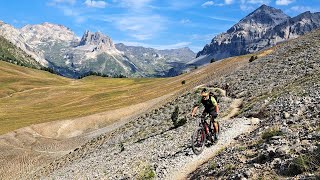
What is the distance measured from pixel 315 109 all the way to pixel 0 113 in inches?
4481

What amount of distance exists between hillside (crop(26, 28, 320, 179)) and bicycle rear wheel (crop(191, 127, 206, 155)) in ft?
2.22

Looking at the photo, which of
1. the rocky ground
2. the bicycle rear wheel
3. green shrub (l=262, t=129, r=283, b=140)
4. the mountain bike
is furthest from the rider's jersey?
green shrub (l=262, t=129, r=283, b=140)

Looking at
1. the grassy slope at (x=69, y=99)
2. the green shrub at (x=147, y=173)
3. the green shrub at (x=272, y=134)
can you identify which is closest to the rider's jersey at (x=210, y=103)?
the green shrub at (x=272, y=134)

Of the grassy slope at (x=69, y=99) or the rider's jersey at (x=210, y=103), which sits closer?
the rider's jersey at (x=210, y=103)

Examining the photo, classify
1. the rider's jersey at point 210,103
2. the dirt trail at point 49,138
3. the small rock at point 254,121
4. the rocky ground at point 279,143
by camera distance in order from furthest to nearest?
the dirt trail at point 49,138
the small rock at point 254,121
the rider's jersey at point 210,103
the rocky ground at point 279,143

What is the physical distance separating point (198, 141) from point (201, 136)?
19.2 inches

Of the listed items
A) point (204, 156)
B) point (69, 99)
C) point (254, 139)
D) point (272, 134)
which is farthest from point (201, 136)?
point (69, 99)

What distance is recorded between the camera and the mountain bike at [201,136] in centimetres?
2461

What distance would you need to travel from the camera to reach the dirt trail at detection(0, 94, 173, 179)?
5950 cm

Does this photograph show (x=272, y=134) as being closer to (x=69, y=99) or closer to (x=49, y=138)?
(x=49, y=138)

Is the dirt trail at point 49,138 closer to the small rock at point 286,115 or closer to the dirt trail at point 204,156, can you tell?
the dirt trail at point 204,156

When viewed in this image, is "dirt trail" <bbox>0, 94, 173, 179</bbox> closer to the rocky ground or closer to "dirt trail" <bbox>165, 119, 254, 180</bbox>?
"dirt trail" <bbox>165, 119, 254, 180</bbox>

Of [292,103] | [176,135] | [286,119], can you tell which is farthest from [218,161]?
[176,135]

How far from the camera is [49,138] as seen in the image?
255ft
